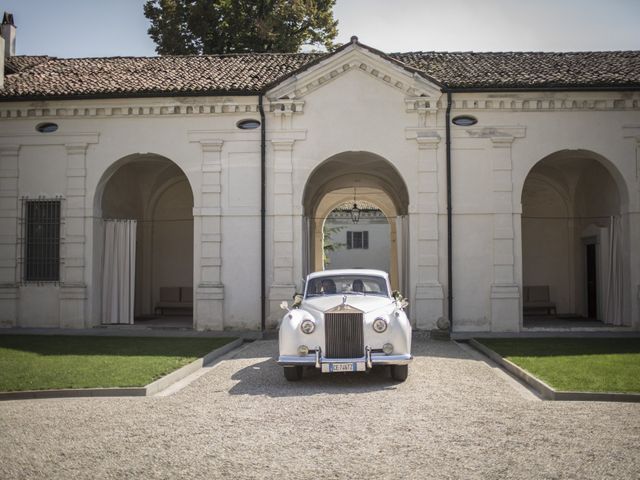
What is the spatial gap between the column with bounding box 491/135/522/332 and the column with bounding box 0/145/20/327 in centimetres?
1213

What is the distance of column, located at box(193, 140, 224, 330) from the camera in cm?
1591

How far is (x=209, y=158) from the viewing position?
1622 cm

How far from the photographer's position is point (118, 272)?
56.2 ft

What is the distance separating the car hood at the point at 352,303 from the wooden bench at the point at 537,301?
1052cm

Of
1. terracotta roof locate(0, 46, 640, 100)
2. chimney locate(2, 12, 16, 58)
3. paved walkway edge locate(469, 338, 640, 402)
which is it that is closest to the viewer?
paved walkway edge locate(469, 338, 640, 402)

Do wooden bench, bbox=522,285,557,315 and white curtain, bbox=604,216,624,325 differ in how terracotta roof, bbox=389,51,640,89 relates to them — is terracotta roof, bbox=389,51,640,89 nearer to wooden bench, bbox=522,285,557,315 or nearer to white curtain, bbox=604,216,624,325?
white curtain, bbox=604,216,624,325

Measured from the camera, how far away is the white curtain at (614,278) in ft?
52.9

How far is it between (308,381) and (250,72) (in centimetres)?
1057

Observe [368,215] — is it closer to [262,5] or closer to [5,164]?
[262,5]

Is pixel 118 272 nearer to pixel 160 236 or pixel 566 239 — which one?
pixel 160 236

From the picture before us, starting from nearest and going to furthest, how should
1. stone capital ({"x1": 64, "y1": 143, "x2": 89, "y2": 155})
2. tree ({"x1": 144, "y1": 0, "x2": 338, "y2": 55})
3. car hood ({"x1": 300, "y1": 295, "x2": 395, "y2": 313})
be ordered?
car hood ({"x1": 300, "y1": 295, "x2": 395, "y2": 313}), stone capital ({"x1": 64, "y1": 143, "x2": 89, "y2": 155}), tree ({"x1": 144, "y1": 0, "x2": 338, "y2": 55})

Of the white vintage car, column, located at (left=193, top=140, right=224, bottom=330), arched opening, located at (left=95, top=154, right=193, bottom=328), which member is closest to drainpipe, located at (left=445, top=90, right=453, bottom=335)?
column, located at (left=193, top=140, right=224, bottom=330)

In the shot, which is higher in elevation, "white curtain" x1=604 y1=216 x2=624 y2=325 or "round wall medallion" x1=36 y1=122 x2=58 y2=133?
"round wall medallion" x1=36 y1=122 x2=58 y2=133

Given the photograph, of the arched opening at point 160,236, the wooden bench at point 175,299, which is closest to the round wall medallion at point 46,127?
the arched opening at point 160,236
